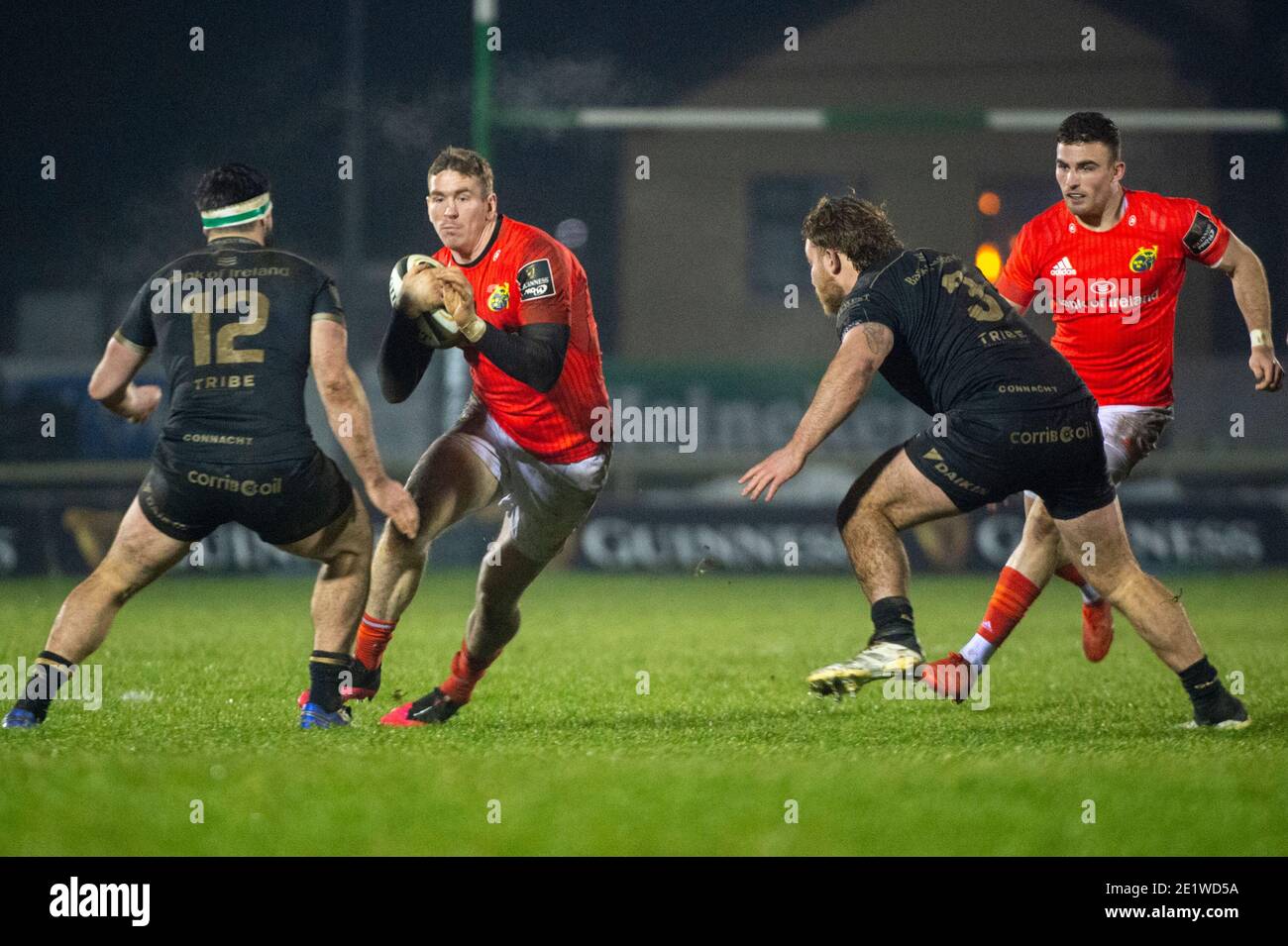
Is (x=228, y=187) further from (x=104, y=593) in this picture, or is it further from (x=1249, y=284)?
(x=1249, y=284)

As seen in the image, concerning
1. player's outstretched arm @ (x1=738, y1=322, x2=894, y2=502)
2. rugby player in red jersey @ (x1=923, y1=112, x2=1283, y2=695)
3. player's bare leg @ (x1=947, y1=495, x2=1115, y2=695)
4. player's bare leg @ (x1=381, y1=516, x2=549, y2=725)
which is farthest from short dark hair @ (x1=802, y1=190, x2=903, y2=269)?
player's bare leg @ (x1=947, y1=495, x2=1115, y2=695)

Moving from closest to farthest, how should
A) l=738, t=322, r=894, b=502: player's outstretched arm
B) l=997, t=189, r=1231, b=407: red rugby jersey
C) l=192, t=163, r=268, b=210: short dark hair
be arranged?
l=738, t=322, r=894, b=502: player's outstretched arm
l=192, t=163, r=268, b=210: short dark hair
l=997, t=189, r=1231, b=407: red rugby jersey

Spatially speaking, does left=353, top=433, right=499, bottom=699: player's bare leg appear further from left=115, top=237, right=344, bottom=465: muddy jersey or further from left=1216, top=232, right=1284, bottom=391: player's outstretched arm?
left=1216, top=232, right=1284, bottom=391: player's outstretched arm

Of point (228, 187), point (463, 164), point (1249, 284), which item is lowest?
point (1249, 284)

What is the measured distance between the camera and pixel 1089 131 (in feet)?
27.1

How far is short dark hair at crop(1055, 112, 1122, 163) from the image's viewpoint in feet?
27.1

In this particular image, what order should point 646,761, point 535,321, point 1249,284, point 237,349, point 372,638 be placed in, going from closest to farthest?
point 646,761 < point 237,349 < point 535,321 < point 372,638 < point 1249,284

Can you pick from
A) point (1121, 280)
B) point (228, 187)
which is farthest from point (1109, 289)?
point (228, 187)

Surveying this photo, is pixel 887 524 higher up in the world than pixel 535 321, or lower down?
lower down

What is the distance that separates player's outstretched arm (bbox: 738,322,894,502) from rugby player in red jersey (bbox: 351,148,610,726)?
4.37 ft

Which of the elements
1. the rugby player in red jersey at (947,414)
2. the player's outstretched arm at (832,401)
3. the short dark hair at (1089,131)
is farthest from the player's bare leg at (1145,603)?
the short dark hair at (1089,131)

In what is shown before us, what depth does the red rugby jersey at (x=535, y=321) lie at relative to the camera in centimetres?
751

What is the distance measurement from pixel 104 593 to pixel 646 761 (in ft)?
7.06

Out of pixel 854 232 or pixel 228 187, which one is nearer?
pixel 228 187
